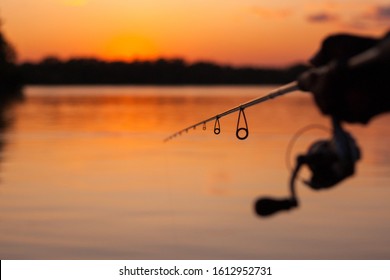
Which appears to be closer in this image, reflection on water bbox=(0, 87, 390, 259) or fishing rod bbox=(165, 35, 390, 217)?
fishing rod bbox=(165, 35, 390, 217)

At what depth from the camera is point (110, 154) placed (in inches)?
1585

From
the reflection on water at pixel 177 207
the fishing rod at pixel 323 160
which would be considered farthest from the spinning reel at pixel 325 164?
the reflection on water at pixel 177 207

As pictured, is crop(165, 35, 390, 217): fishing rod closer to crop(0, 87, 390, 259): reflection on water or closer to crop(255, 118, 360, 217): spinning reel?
crop(255, 118, 360, 217): spinning reel

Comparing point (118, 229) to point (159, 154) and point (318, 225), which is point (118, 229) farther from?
point (159, 154)

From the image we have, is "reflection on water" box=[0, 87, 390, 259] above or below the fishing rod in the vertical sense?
above

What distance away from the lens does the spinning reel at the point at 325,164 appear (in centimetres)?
229

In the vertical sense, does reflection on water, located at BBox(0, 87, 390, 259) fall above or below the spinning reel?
above

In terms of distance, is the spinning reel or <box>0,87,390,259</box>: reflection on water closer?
the spinning reel

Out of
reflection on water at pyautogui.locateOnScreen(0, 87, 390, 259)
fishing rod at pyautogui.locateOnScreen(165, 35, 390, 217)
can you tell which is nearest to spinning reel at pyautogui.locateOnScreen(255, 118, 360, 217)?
fishing rod at pyautogui.locateOnScreen(165, 35, 390, 217)

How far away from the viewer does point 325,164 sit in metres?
2.42

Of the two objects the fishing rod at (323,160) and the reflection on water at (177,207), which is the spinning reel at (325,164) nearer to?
the fishing rod at (323,160)

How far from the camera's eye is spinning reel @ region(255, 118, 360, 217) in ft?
7.50

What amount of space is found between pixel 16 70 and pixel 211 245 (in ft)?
379
